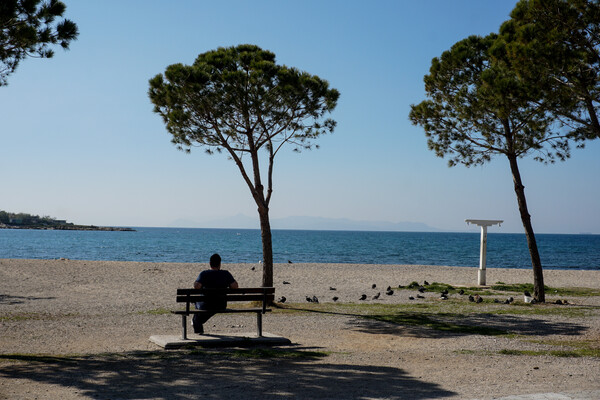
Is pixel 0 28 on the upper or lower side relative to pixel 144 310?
upper

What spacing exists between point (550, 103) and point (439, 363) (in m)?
6.32

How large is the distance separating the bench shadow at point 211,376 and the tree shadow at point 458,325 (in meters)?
3.20

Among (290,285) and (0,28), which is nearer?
(0,28)

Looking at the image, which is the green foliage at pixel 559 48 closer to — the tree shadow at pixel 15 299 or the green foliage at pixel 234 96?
the green foliage at pixel 234 96

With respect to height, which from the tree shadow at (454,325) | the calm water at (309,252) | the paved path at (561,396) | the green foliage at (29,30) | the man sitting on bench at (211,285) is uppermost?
the green foliage at (29,30)

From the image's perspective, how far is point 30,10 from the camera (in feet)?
27.6

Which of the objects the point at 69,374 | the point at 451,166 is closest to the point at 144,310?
the point at 69,374

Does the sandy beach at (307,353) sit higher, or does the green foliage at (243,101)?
the green foliage at (243,101)

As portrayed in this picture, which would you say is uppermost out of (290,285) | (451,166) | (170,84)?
(170,84)

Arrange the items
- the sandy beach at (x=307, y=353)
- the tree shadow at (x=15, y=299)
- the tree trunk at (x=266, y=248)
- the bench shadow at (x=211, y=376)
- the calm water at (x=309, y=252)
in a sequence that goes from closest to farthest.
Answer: the bench shadow at (x=211, y=376)
the sandy beach at (x=307, y=353)
the tree trunk at (x=266, y=248)
the tree shadow at (x=15, y=299)
the calm water at (x=309, y=252)

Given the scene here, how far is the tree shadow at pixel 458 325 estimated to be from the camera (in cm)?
1076

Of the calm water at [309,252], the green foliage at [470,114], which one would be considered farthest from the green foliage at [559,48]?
the calm water at [309,252]

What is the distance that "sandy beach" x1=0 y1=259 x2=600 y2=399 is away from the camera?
20.8 feet

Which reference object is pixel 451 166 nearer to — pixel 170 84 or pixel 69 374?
pixel 170 84
